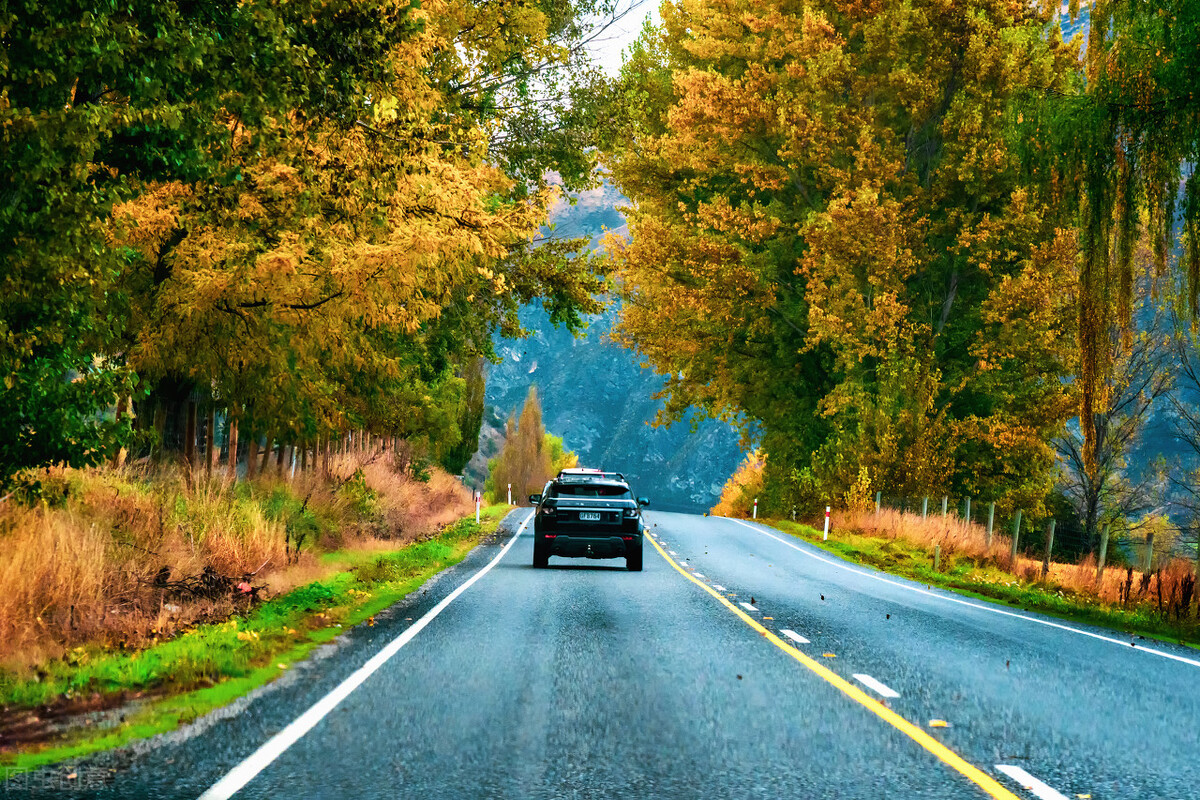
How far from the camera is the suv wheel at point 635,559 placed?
2138cm

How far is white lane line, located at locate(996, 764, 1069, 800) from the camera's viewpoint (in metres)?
6.03

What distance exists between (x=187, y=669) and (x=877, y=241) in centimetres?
2764

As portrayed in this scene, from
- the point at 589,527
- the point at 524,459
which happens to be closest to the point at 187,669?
the point at 589,527

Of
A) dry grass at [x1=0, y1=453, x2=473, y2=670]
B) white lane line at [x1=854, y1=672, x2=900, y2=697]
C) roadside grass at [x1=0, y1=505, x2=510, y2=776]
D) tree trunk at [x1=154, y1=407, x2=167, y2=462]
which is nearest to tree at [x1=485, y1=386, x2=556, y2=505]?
tree trunk at [x1=154, y1=407, x2=167, y2=462]

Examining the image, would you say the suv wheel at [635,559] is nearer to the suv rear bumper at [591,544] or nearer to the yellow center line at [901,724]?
the suv rear bumper at [591,544]

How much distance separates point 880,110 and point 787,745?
32.5m

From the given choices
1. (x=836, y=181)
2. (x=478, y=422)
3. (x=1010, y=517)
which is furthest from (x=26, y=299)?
(x=478, y=422)

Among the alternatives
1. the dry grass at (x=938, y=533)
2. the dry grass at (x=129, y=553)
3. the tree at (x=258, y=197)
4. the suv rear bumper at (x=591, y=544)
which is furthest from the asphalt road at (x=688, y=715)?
the dry grass at (x=938, y=533)

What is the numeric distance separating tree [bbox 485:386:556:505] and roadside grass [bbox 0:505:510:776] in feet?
321

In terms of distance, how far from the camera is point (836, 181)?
37094 mm

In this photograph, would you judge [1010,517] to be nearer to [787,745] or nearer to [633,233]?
[633,233]

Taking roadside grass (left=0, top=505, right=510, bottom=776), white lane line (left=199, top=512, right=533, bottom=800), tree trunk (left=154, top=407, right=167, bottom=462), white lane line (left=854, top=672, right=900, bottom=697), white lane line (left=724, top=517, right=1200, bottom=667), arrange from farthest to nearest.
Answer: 1. tree trunk (left=154, top=407, right=167, bottom=462)
2. white lane line (left=724, top=517, right=1200, bottom=667)
3. white lane line (left=854, top=672, right=900, bottom=697)
4. roadside grass (left=0, top=505, right=510, bottom=776)
5. white lane line (left=199, top=512, right=533, bottom=800)

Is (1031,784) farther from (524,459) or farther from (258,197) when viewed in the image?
(524,459)

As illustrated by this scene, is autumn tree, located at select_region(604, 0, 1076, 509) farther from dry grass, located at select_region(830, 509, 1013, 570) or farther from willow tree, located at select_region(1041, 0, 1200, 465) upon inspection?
willow tree, located at select_region(1041, 0, 1200, 465)
